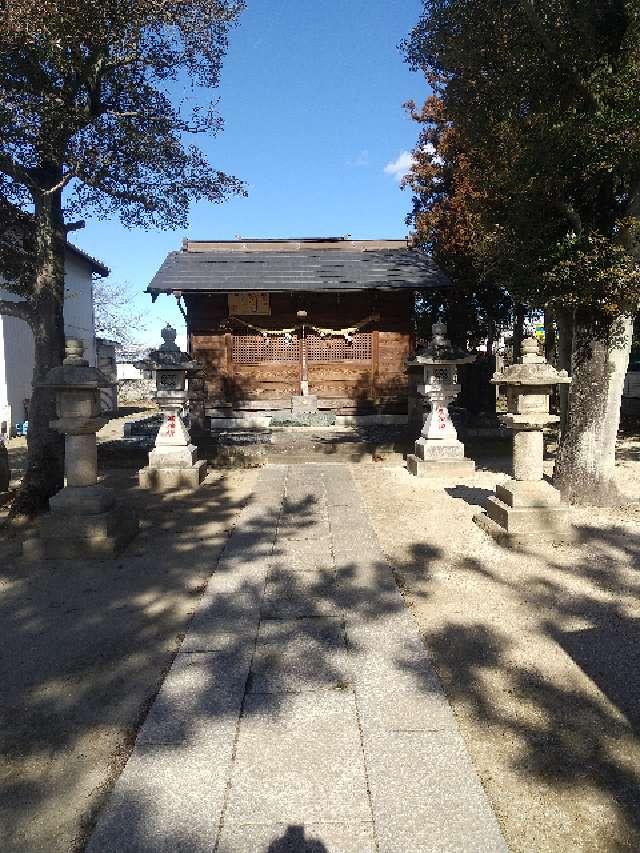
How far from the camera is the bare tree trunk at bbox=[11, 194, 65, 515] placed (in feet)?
20.8

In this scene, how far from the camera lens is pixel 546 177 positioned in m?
6.20

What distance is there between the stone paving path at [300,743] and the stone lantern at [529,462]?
199cm

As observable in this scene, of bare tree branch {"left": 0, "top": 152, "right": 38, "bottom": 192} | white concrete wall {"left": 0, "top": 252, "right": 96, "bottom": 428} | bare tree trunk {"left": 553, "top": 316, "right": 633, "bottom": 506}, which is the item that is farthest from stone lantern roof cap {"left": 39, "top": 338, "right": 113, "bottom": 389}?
white concrete wall {"left": 0, "top": 252, "right": 96, "bottom": 428}

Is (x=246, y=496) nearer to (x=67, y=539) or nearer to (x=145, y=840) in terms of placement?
(x=67, y=539)

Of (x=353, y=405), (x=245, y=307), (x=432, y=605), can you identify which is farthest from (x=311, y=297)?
(x=432, y=605)

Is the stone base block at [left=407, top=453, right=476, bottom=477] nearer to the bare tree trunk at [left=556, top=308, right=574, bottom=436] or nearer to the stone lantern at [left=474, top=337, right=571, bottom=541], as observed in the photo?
the bare tree trunk at [left=556, top=308, right=574, bottom=436]

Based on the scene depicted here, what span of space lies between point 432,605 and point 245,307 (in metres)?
11.7

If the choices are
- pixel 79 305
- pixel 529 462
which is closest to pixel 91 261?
pixel 79 305

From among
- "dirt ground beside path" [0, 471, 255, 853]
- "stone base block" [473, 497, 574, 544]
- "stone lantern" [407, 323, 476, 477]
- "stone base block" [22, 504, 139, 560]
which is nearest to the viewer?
"dirt ground beside path" [0, 471, 255, 853]

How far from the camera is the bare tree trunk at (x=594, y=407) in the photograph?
6.27 meters

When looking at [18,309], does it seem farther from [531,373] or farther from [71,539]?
[531,373]

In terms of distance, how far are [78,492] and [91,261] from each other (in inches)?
737

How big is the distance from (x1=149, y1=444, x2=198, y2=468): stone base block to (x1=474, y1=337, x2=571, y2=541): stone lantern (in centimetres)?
519

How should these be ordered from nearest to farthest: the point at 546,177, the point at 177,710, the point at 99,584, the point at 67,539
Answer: the point at 177,710 → the point at 99,584 → the point at 67,539 → the point at 546,177
